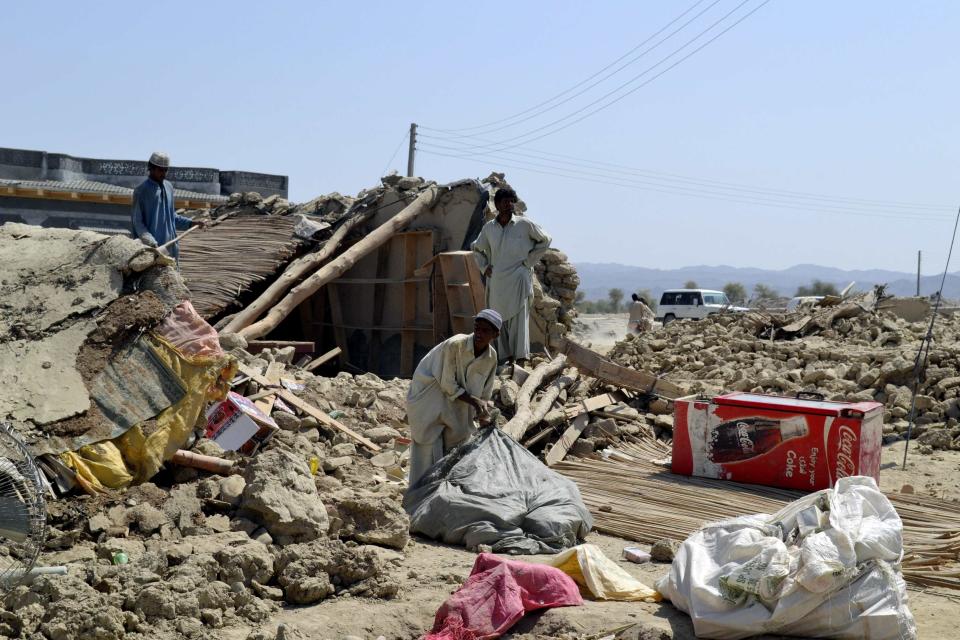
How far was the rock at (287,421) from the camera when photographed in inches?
285

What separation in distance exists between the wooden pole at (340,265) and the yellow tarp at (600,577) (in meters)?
5.81

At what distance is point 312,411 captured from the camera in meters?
7.73

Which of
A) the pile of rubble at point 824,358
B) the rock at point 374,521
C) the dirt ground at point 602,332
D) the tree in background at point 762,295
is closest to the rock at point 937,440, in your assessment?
the pile of rubble at point 824,358

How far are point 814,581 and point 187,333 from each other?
372cm

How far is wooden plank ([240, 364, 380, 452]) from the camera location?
7.63m

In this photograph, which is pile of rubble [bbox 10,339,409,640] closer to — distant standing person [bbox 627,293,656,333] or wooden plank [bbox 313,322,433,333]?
wooden plank [bbox 313,322,433,333]

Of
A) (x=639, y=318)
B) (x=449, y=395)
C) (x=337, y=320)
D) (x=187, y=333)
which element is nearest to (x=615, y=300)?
(x=639, y=318)

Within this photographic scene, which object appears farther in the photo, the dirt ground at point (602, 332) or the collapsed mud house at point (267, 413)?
the dirt ground at point (602, 332)

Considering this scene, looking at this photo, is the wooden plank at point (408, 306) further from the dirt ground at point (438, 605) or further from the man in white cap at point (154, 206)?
the dirt ground at point (438, 605)

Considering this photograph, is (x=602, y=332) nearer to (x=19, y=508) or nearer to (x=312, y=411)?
(x=312, y=411)

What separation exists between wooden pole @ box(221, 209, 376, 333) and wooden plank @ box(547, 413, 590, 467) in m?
3.65

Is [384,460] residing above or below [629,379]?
below

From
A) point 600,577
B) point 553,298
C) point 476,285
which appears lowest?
point 600,577

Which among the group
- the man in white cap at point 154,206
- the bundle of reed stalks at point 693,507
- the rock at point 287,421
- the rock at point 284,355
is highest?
the man in white cap at point 154,206
